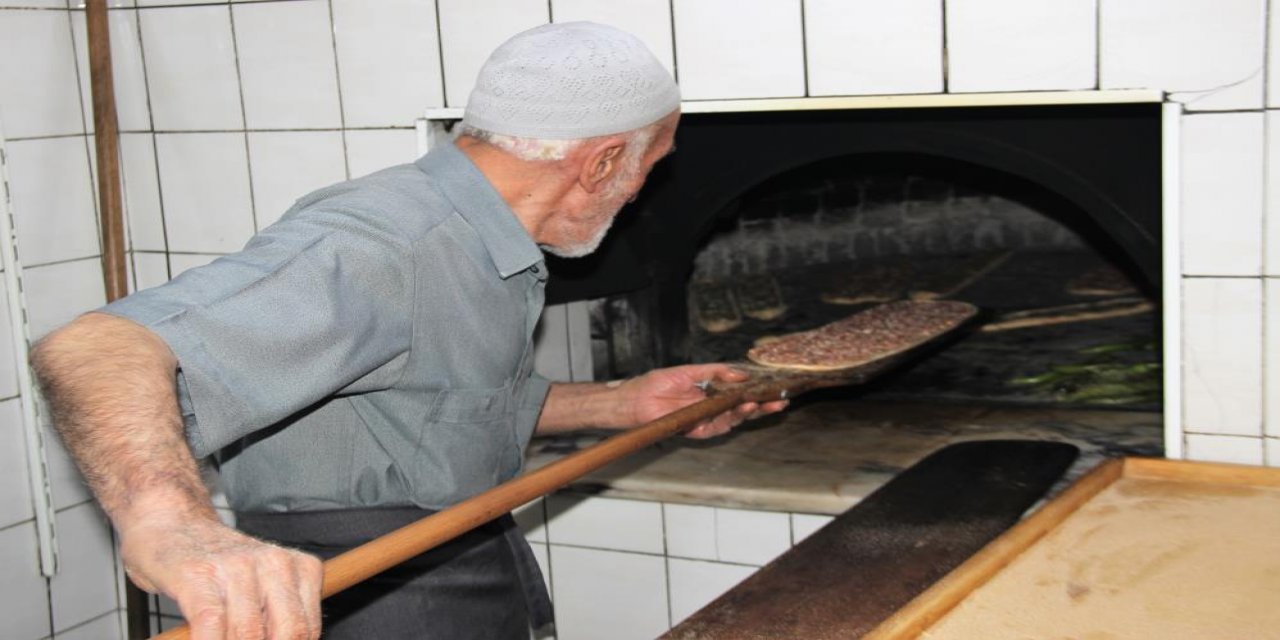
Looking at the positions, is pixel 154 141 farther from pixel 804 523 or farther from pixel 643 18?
pixel 804 523

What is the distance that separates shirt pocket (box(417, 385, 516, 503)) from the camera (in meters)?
1.52

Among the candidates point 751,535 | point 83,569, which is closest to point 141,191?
point 83,569

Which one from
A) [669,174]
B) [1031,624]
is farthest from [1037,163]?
[1031,624]

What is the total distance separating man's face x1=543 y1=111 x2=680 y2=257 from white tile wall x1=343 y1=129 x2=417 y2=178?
2.19 feet

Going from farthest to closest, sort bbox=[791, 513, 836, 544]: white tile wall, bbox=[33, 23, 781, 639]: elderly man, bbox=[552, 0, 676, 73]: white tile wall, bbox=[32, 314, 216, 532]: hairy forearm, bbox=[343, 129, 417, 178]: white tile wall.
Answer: bbox=[343, 129, 417, 178]: white tile wall
bbox=[791, 513, 836, 544]: white tile wall
bbox=[552, 0, 676, 73]: white tile wall
bbox=[33, 23, 781, 639]: elderly man
bbox=[32, 314, 216, 532]: hairy forearm

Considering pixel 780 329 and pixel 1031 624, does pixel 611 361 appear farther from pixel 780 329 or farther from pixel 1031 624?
pixel 1031 624

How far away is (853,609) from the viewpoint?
4.59 ft

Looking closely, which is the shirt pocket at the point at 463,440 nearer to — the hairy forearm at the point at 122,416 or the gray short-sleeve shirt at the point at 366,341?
the gray short-sleeve shirt at the point at 366,341

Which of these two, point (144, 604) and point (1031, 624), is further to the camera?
point (144, 604)


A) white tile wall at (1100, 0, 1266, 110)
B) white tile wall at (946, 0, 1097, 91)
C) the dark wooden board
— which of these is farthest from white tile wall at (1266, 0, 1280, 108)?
the dark wooden board

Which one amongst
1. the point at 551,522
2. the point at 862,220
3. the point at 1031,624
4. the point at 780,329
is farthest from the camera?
the point at 862,220

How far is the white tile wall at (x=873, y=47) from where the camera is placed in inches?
73.0

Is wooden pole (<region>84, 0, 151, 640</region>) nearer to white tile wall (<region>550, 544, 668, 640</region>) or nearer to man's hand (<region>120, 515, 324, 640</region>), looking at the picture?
white tile wall (<region>550, 544, 668, 640</region>)

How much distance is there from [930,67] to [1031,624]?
853 mm
